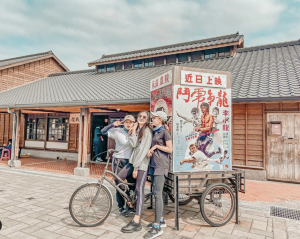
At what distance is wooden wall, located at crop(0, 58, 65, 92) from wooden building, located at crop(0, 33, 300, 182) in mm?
1035

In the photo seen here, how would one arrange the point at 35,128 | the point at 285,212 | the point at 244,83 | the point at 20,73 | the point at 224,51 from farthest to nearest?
the point at 20,73, the point at 35,128, the point at 224,51, the point at 244,83, the point at 285,212

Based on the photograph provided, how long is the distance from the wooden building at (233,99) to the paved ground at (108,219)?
136 centimetres

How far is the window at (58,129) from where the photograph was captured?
1173 centimetres

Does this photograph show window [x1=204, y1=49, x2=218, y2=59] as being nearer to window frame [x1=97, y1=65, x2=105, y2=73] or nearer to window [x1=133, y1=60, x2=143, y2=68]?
window [x1=133, y1=60, x2=143, y2=68]

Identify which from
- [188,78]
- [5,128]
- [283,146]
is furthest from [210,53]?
[5,128]

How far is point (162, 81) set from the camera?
3867mm

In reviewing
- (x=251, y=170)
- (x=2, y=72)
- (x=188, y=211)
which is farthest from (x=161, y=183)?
(x=2, y=72)

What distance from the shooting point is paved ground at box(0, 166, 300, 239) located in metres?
3.15

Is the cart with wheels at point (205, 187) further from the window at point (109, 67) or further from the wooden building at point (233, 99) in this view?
the window at point (109, 67)

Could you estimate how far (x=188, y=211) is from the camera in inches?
163

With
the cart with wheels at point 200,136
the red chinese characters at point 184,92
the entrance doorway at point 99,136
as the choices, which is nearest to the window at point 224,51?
the entrance doorway at point 99,136

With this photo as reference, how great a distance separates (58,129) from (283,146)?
11039 millimetres

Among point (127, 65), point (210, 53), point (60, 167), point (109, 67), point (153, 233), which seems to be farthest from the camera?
point (109, 67)

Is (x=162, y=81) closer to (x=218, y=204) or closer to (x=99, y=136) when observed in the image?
(x=218, y=204)
